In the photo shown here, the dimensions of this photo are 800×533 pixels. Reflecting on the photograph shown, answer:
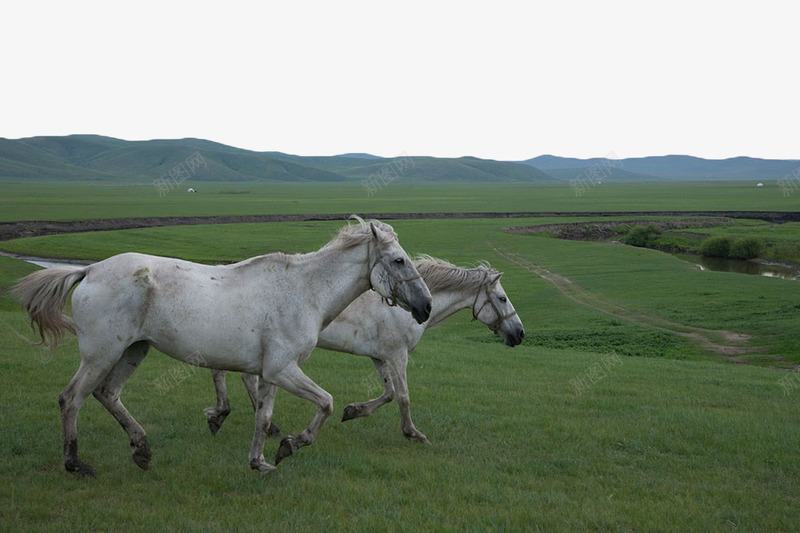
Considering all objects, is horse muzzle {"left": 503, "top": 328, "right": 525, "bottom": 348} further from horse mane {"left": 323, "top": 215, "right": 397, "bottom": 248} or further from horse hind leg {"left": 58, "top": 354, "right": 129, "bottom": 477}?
horse hind leg {"left": 58, "top": 354, "right": 129, "bottom": 477}

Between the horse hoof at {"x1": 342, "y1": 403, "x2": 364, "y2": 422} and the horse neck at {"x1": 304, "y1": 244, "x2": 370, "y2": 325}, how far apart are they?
70.8 inches

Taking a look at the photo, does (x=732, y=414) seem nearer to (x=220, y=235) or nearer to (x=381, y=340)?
(x=381, y=340)

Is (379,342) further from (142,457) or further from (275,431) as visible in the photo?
(142,457)

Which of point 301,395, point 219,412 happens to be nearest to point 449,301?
point 301,395

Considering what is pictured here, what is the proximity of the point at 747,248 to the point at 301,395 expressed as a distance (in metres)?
55.4

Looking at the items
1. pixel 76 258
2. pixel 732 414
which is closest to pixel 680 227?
pixel 76 258

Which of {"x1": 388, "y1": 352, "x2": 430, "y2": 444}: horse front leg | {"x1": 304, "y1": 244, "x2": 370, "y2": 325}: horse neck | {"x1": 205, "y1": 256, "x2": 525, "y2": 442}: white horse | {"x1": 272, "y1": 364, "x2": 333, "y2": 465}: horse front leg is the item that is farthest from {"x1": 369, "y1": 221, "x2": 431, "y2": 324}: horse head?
{"x1": 388, "y1": 352, "x2": 430, "y2": 444}: horse front leg

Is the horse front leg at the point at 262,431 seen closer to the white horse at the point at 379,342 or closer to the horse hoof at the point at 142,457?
Result: the horse hoof at the point at 142,457

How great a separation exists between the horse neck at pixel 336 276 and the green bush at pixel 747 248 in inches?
2131

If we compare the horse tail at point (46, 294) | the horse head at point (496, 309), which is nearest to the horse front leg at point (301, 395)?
the horse tail at point (46, 294)

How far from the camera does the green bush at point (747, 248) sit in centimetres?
5434

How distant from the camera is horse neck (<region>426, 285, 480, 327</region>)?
33.0 ft

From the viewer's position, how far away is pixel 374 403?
9336 millimetres

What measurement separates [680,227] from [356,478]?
74640 mm
